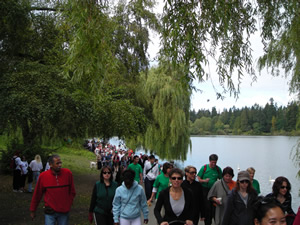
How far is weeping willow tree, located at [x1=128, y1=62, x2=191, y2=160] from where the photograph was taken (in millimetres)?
26531

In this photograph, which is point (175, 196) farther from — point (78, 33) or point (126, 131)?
point (126, 131)

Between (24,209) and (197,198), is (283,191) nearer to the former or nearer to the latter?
(197,198)

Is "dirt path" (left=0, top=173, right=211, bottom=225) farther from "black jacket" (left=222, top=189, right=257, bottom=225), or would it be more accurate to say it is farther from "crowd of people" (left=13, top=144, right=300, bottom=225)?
"black jacket" (left=222, top=189, right=257, bottom=225)

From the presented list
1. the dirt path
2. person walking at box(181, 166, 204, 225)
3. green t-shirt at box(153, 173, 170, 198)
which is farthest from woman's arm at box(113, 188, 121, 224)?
the dirt path

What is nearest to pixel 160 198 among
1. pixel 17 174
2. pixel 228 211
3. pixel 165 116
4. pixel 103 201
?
pixel 228 211

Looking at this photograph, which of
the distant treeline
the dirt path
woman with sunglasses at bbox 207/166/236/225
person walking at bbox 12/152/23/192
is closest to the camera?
woman with sunglasses at bbox 207/166/236/225

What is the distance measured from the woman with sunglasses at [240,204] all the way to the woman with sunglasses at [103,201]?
1999 mm

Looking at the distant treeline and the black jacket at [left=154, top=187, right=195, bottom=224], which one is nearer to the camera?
the black jacket at [left=154, top=187, right=195, bottom=224]

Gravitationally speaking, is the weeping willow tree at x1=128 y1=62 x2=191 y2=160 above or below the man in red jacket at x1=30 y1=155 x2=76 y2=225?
Result: above

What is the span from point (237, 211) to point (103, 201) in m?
2.23

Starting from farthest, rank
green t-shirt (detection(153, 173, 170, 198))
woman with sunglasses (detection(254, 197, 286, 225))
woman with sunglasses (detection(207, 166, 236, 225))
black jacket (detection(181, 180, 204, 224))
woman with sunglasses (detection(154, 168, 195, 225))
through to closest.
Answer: green t-shirt (detection(153, 173, 170, 198))
woman with sunglasses (detection(207, 166, 236, 225))
black jacket (detection(181, 180, 204, 224))
woman with sunglasses (detection(154, 168, 195, 225))
woman with sunglasses (detection(254, 197, 286, 225))

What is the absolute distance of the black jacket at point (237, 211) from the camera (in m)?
5.04

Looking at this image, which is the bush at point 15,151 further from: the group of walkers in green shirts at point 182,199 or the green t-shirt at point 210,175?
the green t-shirt at point 210,175

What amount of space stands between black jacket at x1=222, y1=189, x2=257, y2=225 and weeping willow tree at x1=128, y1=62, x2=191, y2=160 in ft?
66.2
